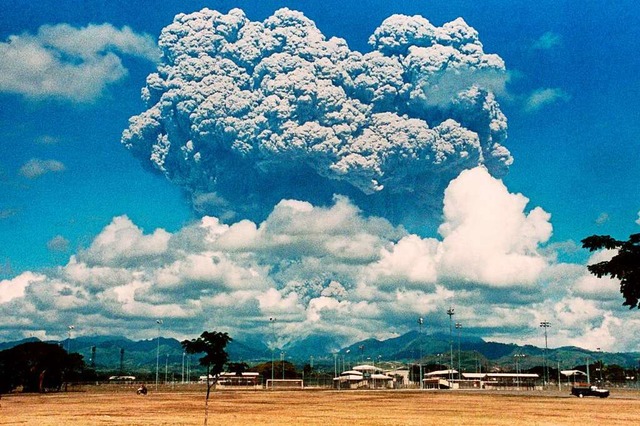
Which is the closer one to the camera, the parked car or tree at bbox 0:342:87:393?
the parked car

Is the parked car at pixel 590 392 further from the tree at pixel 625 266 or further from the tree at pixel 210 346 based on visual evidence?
the tree at pixel 625 266

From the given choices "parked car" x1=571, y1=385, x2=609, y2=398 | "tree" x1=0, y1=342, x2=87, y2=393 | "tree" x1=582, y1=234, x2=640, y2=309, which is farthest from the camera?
"tree" x1=0, y1=342, x2=87, y2=393

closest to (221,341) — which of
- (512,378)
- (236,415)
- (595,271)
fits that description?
(236,415)

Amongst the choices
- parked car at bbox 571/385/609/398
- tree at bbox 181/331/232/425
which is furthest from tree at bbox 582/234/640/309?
parked car at bbox 571/385/609/398

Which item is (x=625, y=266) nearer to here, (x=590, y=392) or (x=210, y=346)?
(x=210, y=346)

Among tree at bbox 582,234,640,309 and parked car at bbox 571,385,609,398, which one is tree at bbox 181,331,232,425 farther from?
parked car at bbox 571,385,609,398

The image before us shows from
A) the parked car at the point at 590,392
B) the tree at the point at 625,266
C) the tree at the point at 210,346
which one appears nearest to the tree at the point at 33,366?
the tree at the point at 210,346

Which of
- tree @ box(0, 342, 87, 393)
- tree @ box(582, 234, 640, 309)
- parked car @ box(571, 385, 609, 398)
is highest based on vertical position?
tree @ box(582, 234, 640, 309)

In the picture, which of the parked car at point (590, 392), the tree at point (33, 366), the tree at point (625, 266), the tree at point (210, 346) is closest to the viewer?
the tree at point (625, 266)

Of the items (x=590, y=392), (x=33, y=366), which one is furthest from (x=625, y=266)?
(x=33, y=366)
